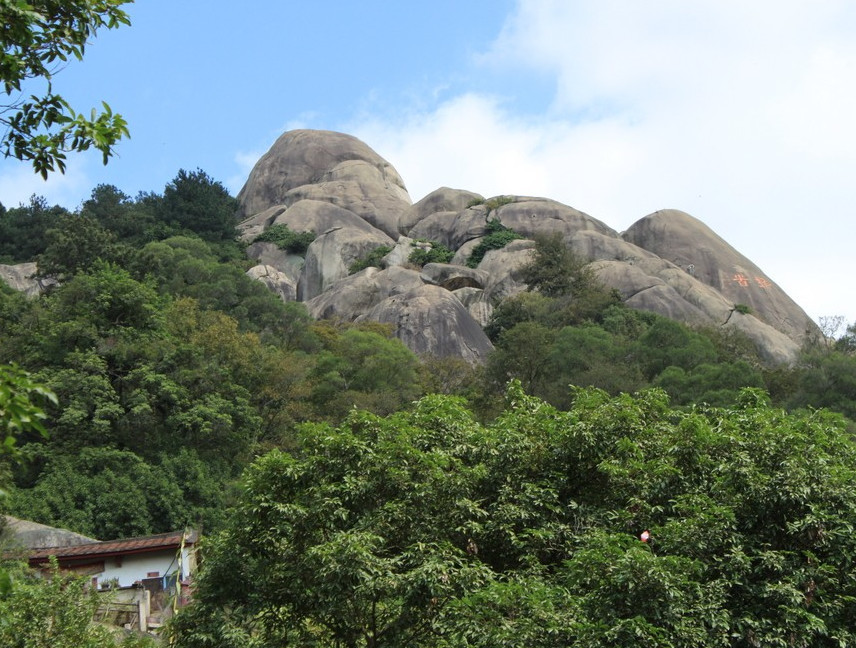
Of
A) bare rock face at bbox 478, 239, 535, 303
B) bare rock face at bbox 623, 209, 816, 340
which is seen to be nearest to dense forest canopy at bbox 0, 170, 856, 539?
bare rock face at bbox 478, 239, 535, 303

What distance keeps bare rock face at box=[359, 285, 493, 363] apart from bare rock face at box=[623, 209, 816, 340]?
14.5 metres

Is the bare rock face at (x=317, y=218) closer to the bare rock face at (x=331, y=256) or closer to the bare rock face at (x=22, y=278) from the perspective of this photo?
the bare rock face at (x=331, y=256)

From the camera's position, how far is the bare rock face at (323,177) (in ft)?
216

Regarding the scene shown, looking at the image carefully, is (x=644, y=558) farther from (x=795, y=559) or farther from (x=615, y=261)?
(x=615, y=261)

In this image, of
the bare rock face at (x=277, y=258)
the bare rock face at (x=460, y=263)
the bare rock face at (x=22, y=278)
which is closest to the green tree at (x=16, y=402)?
the bare rock face at (x=460, y=263)

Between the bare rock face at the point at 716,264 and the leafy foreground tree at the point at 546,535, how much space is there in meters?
40.5

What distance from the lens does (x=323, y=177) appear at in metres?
69.2

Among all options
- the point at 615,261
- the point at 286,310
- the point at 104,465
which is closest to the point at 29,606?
the point at 104,465

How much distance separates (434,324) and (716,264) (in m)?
17.9

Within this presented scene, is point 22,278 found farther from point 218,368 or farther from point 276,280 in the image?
point 218,368

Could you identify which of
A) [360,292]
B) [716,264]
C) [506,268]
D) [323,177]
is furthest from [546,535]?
[323,177]

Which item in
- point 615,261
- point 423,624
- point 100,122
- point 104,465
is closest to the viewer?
point 100,122

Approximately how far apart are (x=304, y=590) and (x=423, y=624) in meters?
1.42

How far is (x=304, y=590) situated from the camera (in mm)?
11961
